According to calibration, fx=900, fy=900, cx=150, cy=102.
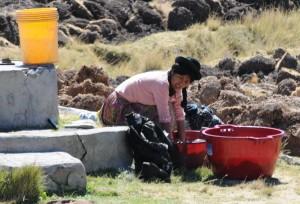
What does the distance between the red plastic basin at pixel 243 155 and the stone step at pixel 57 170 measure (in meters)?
1.55

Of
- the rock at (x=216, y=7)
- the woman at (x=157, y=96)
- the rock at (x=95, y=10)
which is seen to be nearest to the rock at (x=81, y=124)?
the woman at (x=157, y=96)

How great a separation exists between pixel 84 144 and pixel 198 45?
16880mm

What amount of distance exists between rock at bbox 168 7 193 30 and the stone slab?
1964 centimetres

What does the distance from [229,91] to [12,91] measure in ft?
16.6

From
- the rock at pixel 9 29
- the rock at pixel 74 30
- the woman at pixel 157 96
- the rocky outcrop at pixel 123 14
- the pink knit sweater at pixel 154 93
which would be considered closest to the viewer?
the woman at pixel 157 96

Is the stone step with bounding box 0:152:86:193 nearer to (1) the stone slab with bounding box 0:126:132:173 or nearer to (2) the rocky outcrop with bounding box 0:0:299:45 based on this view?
(1) the stone slab with bounding box 0:126:132:173

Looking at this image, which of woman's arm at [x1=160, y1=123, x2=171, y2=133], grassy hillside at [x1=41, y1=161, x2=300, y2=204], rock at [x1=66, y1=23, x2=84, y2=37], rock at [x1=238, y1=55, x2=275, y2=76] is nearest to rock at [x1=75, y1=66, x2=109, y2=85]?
woman's arm at [x1=160, y1=123, x2=171, y2=133]

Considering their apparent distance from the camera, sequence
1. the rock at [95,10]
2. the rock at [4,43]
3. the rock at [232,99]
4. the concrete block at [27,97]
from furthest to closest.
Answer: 1. the rock at [95,10]
2. the rock at [4,43]
3. the rock at [232,99]
4. the concrete block at [27,97]

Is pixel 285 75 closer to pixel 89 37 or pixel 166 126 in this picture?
pixel 89 37

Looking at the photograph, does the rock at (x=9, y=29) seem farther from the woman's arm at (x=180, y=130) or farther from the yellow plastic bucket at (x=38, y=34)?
the woman's arm at (x=180, y=130)

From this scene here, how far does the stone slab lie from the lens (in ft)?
25.6

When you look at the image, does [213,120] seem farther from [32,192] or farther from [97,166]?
[32,192]

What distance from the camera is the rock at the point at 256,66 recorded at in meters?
19.4

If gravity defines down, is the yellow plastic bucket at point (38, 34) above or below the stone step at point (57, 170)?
above
